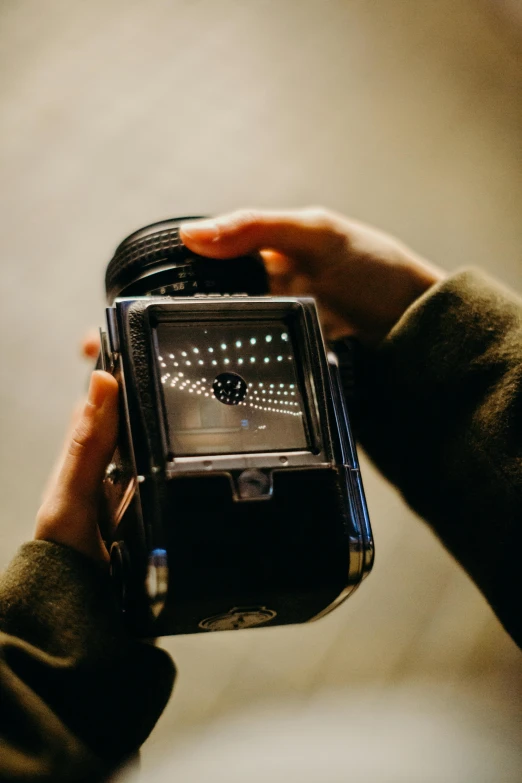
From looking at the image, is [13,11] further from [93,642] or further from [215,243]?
[93,642]

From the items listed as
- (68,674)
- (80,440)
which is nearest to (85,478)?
(80,440)

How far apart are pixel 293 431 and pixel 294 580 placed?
107 mm

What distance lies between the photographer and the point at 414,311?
699 millimetres

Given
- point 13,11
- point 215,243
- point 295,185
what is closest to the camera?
point 215,243

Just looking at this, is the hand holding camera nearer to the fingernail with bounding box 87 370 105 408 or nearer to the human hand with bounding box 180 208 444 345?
the fingernail with bounding box 87 370 105 408

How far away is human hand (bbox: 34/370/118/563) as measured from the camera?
20.6 inches

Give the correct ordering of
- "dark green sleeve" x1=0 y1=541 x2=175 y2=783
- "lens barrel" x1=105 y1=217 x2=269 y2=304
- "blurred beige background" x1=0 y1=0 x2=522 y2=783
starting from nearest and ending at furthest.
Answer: "dark green sleeve" x1=0 y1=541 x2=175 y2=783
"lens barrel" x1=105 y1=217 x2=269 y2=304
"blurred beige background" x1=0 y1=0 x2=522 y2=783

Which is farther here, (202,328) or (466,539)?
(466,539)

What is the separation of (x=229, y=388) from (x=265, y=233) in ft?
0.74

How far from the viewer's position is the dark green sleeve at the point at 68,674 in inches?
18.6

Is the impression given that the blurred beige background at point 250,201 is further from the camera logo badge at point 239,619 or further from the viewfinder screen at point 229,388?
the viewfinder screen at point 229,388

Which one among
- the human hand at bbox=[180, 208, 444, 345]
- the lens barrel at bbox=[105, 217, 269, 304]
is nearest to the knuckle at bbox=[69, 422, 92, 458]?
the lens barrel at bbox=[105, 217, 269, 304]

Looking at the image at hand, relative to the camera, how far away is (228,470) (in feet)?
1.65

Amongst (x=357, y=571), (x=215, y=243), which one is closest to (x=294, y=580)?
(x=357, y=571)
